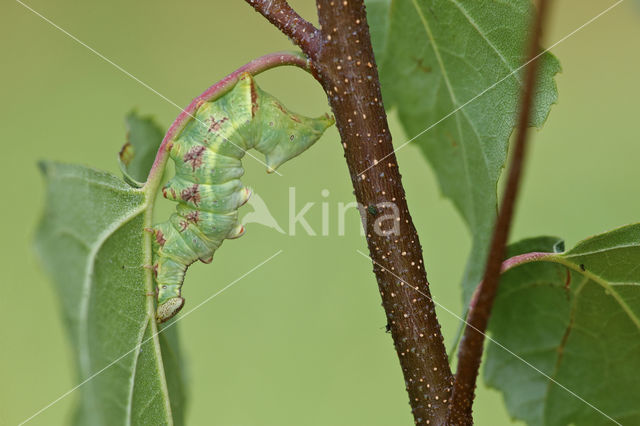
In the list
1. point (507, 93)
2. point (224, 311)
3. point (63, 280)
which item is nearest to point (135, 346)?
point (63, 280)

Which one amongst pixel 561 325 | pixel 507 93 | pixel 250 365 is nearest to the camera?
pixel 507 93

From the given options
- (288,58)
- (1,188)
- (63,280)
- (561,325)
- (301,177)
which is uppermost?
(1,188)

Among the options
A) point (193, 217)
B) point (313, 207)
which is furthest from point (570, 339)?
A: point (313, 207)

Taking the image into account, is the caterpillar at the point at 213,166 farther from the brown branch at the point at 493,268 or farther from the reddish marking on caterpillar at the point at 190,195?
the brown branch at the point at 493,268

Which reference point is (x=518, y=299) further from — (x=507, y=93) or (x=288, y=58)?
(x=288, y=58)

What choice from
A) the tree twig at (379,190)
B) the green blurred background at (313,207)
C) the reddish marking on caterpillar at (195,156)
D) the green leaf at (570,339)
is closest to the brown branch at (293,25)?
the tree twig at (379,190)

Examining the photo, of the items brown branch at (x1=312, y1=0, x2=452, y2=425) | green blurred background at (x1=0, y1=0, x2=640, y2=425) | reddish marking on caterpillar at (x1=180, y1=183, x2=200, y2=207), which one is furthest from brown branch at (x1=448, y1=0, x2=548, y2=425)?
green blurred background at (x1=0, y1=0, x2=640, y2=425)
